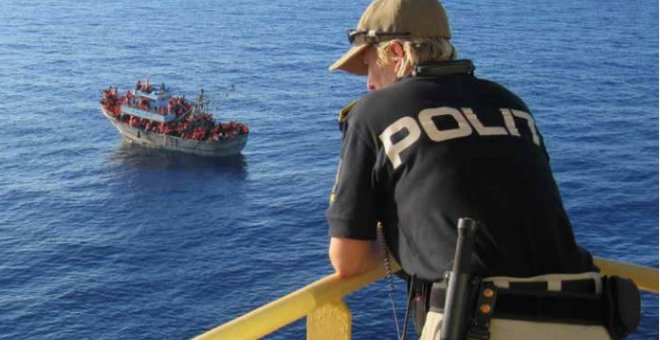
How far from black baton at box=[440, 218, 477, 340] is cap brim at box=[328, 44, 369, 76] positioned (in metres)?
1.25

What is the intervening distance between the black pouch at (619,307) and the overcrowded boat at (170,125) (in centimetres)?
9822

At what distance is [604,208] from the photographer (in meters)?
86.7

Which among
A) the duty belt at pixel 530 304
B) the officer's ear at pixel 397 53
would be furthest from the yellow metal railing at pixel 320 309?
the officer's ear at pixel 397 53

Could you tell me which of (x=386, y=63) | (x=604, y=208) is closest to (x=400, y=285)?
(x=604, y=208)

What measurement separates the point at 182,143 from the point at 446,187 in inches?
4013

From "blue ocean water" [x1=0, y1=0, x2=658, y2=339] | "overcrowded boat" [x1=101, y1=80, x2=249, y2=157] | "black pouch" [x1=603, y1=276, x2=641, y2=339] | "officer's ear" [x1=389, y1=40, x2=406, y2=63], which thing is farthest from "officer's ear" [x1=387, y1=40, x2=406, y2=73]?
"overcrowded boat" [x1=101, y1=80, x2=249, y2=157]

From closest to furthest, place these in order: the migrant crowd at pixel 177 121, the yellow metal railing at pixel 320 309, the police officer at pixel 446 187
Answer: the police officer at pixel 446 187, the yellow metal railing at pixel 320 309, the migrant crowd at pixel 177 121

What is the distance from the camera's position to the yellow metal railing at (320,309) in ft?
14.1

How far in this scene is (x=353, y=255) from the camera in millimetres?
4520

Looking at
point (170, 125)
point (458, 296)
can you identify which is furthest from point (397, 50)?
point (170, 125)

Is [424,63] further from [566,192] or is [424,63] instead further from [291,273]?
[566,192]

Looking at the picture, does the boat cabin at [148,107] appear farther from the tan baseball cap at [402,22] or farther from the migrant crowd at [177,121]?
the tan baseball cap at [402,22]

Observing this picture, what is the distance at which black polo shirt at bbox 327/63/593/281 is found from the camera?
4.17m

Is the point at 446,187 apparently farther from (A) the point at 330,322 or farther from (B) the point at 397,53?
(A) the point at 330,322
